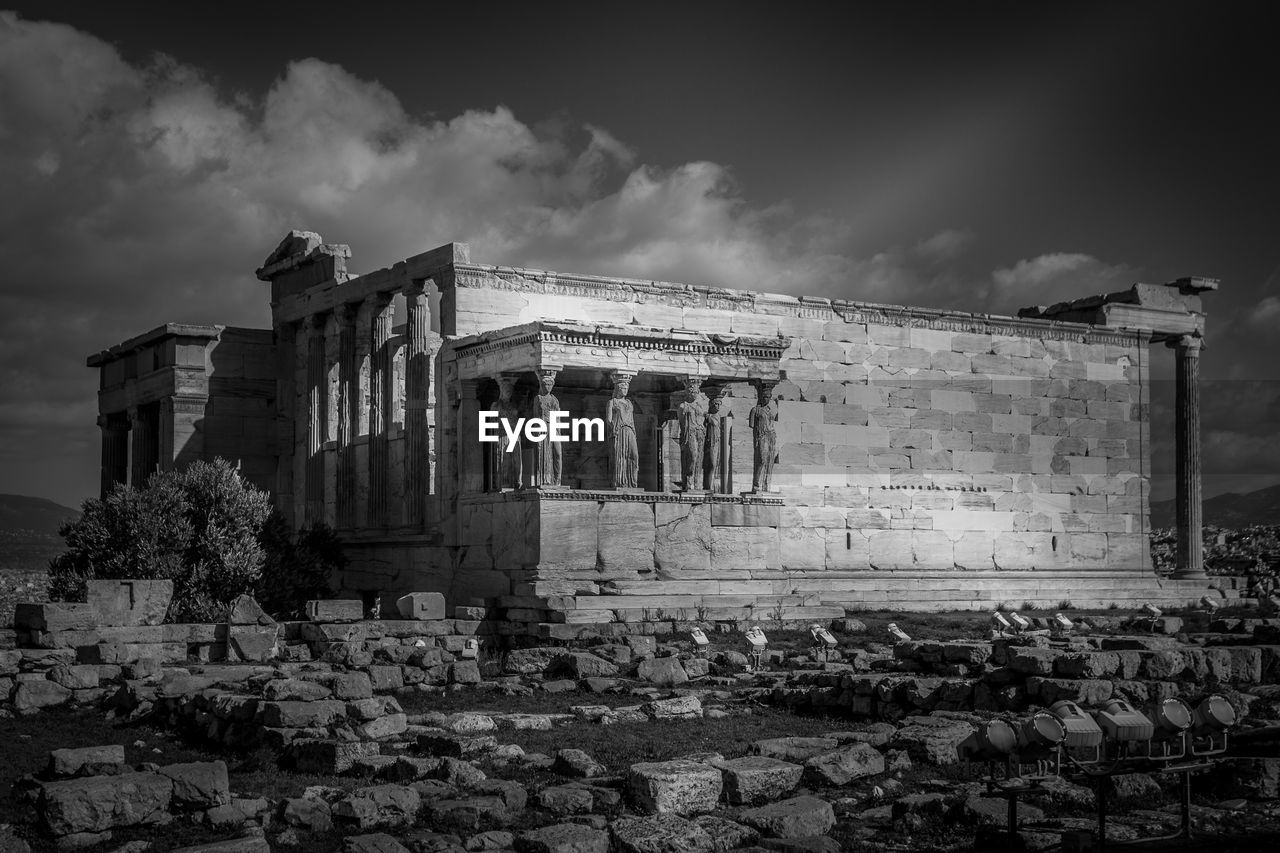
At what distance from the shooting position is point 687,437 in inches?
905

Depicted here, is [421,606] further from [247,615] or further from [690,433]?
[690,433]

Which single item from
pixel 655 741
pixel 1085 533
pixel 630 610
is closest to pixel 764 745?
pixel 655 741

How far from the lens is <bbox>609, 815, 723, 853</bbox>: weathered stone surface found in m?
8.78

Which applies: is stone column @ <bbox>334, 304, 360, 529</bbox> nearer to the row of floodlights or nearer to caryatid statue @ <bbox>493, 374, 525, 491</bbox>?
caryatid statue @ <bbox>493, 374, 525, 491</bbox>

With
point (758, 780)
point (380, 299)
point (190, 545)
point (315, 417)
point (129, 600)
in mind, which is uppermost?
point (380, 299)

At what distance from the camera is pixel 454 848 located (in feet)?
28.5

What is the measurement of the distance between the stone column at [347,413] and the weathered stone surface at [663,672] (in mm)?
10808

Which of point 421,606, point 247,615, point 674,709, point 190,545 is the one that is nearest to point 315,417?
point 190,545

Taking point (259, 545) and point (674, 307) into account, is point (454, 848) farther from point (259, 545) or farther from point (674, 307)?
point (674, 307)

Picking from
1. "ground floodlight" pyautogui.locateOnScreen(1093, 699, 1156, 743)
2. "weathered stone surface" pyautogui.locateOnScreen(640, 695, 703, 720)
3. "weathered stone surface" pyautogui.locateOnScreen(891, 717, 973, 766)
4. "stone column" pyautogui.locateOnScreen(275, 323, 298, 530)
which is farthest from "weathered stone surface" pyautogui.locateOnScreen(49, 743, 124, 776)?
"stone column" pyautogui.locateOnScreen(275, 323, 298, 530)

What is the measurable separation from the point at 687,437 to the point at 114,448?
13.5 m

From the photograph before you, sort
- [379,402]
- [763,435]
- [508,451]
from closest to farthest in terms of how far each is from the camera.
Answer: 1. [508,451]
2. [763,435]
3. [379,402]

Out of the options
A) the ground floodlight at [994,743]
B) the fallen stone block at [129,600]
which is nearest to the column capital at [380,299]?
the fallen stone block at [129,600]

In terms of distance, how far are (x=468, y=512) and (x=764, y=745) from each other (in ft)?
39.2
